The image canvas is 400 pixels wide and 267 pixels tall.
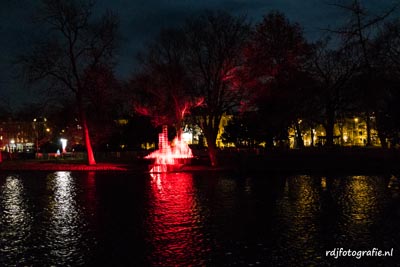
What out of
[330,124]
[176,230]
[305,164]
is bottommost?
[176,230]

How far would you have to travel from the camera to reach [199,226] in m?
11.9

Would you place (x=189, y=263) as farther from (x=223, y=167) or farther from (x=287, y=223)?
(x=223, y=167)

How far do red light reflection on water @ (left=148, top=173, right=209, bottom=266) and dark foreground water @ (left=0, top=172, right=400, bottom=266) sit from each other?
23mm

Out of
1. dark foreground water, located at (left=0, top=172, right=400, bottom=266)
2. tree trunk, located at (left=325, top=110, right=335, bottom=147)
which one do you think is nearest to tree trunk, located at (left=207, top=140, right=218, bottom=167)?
tree trunk, located at (left=325, top=110, right=335, bottom=147)

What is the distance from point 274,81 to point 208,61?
6.62m

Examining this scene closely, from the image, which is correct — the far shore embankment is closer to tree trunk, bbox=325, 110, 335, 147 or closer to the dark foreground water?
tree trunk, bbox=325, 110, 335, 147

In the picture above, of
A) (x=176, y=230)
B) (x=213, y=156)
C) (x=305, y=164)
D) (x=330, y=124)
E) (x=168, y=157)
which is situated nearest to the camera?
(x=176, y=230)

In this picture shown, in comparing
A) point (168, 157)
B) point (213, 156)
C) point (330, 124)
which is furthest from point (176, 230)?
point (330, 124)

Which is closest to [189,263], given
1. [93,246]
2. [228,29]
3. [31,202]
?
[93,246]

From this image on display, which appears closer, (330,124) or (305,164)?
(305,164)

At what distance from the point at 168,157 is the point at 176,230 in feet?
100

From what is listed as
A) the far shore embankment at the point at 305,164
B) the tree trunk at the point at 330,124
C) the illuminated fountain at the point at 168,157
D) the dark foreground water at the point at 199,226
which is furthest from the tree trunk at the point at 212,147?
the dark foreground water at the point at 199,226

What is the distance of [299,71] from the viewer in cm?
3919

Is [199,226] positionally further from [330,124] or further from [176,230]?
[330,124]
